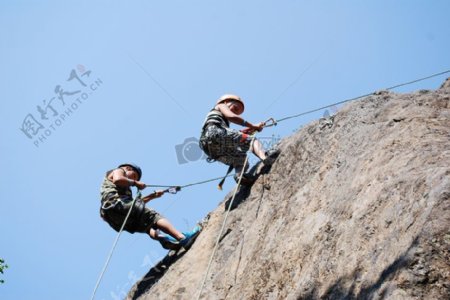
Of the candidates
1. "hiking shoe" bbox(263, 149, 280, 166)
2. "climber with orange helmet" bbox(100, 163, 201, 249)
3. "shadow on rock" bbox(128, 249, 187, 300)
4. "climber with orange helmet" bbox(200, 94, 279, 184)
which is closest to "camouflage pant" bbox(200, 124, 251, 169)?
"climber with orange helmet" bbox(200, 94, 279, 184)

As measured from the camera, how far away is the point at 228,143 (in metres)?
8.89

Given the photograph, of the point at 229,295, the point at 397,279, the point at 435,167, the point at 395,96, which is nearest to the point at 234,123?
the point at 395,96

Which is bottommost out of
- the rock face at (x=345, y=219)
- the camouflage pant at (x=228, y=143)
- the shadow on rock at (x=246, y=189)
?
the rock face at (x=345, y=219)

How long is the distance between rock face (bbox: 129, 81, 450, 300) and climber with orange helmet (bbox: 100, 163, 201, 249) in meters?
0.36

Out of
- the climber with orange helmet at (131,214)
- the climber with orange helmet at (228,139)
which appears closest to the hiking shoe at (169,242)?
the climber with orange helmet at (131,214)

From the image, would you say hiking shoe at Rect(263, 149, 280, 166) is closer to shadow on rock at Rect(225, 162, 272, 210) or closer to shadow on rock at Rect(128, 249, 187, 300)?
shadow on rock at Rect(225, 162, 272, 210)

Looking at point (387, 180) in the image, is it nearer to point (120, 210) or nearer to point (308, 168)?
point (308, 168)

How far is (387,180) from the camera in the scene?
526 cm

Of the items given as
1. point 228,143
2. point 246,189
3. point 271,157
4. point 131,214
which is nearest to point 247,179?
point 246,189

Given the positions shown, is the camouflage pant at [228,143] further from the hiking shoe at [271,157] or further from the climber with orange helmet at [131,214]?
the climber with orange helmet at [131,214]

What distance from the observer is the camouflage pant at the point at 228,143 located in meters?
8.86

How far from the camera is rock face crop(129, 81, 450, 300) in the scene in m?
4.11

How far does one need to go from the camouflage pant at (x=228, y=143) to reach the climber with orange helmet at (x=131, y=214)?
4.45ft

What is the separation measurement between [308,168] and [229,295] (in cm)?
216
